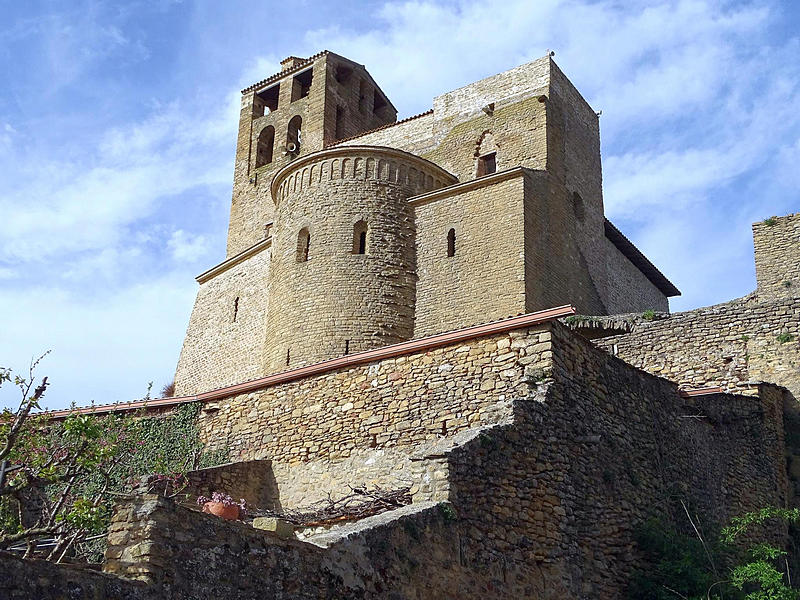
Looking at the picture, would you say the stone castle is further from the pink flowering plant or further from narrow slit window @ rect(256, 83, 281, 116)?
narrow slit window @ rect(256, 83, 281, 116)

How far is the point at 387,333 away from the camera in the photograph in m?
21.4

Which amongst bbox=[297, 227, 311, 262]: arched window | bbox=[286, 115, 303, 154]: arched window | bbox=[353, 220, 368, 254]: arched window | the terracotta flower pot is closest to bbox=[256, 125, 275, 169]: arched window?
bbox=[286, 115, 303, 154]: arched window

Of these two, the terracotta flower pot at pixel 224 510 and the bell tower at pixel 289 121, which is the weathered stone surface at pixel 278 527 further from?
the bell tower at pixel 289 121

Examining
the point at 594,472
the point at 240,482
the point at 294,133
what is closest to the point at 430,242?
the point at 240,482

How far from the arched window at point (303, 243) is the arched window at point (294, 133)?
10315 mm

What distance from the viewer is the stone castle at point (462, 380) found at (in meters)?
8.85

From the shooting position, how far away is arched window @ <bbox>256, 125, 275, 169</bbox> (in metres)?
33.8

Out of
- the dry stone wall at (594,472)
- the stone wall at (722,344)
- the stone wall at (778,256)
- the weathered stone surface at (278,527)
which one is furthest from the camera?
the stone wall at (778,256)

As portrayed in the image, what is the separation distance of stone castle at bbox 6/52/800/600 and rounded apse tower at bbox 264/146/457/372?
0.05m

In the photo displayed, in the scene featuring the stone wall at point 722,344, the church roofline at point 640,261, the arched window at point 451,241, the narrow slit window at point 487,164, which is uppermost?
the narrow slit window at point 487,164

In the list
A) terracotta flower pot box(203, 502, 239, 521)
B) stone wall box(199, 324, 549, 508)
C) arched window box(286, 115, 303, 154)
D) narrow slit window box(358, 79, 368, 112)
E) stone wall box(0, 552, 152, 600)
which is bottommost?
stone wall box(0, 552, 152, 600)

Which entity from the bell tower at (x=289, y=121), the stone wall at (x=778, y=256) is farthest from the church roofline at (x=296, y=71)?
the stone wall at (x=778, y=256)

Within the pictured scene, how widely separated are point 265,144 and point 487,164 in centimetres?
1160

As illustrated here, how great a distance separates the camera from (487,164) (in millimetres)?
25391
